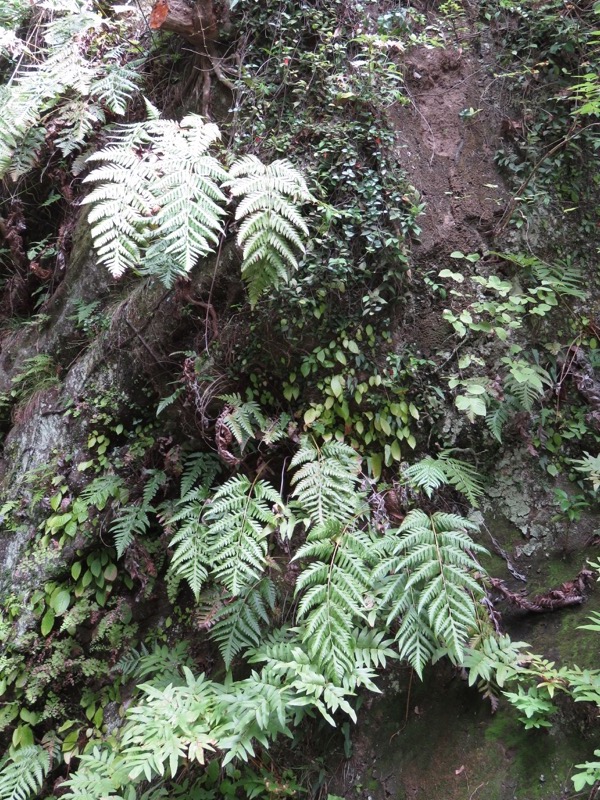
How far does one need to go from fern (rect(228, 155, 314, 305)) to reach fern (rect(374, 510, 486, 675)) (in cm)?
157

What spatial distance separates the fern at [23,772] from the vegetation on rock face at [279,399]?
2 centimetres

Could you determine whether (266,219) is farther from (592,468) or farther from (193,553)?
(592,468)

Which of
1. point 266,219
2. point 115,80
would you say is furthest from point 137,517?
point 115,80

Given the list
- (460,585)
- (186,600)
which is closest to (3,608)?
(186,600)

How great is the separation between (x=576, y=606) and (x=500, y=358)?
1575 mm

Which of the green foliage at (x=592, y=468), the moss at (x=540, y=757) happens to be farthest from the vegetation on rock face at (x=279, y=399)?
the moss at (x=540, y=757)

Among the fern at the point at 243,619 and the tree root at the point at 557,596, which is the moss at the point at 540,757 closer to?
the tree root at the point at 557,596

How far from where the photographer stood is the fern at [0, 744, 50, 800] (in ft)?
11.0

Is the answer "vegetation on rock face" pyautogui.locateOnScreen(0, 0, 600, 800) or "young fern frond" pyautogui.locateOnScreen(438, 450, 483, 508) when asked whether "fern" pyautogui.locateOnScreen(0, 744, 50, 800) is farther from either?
"young fern frond" pyautogui.locateOnScreen(438, 450, 483, 508)

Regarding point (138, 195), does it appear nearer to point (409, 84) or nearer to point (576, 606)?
point (409, 84)

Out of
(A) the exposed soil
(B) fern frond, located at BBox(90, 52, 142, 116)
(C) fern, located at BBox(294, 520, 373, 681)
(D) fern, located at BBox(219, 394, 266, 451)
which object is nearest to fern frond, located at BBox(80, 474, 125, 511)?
(D) fern, located at BBox(219, 394, 266, 451)

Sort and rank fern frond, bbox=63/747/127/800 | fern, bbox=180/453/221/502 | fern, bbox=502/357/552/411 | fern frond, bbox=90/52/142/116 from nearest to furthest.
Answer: fern frond, bbox=63/747/127/800 < fern, bbox=502/357/552/411 < fern, bbox=180/453/221/502 < fern frond, bbox=90/52/142/116

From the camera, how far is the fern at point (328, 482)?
9.92 ft

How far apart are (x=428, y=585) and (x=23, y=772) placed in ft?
9.77
